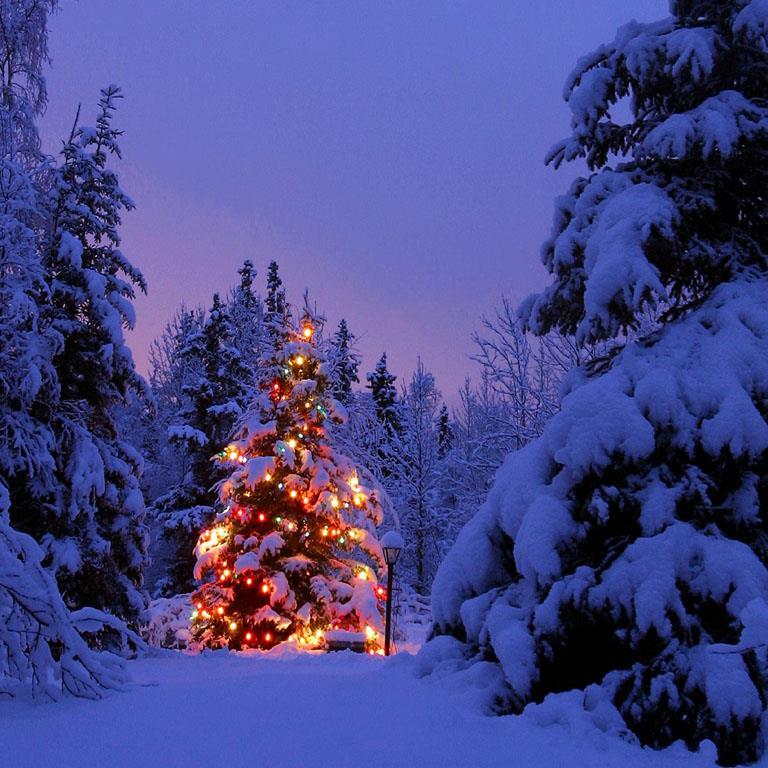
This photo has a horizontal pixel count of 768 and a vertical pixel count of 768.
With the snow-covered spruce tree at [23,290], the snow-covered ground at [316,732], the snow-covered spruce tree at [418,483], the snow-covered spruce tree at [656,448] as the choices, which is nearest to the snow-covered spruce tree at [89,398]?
the snow-covered spruce tree at [23,290]

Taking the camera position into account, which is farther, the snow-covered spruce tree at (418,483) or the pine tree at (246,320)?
the pine tree at (246,320)

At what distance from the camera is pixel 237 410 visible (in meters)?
23.7

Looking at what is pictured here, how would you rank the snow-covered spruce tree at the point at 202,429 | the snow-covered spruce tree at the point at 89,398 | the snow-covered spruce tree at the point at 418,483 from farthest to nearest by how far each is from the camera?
the snow-covered spruce tree at the point at 418,483
the snow-covered spruce tree at the point at 202,429
the snow-covered spruce tree at the point at 89,398

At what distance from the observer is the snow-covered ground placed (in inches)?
151

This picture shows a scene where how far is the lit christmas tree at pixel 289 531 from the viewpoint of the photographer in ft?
45.4

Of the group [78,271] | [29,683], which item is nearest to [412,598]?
[78,271]

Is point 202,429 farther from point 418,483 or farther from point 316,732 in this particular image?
point 316,732

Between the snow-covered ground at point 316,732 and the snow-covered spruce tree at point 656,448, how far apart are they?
0.97 ft

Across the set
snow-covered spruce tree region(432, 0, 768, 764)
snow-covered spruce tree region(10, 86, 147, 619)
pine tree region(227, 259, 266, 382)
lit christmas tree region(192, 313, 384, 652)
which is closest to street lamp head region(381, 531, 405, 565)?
lit christmas tree region(192, 313, 384, 652)

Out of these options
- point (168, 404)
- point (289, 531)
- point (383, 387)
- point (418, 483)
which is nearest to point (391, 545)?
point (289, 531)

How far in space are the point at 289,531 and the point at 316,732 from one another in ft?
33.9

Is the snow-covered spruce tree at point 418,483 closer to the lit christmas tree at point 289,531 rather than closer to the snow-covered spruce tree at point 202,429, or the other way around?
the snow-covered spruce tree at point 202,429

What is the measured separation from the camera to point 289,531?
14.5 meters

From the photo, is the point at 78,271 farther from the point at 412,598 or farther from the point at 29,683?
the point at 412,598
